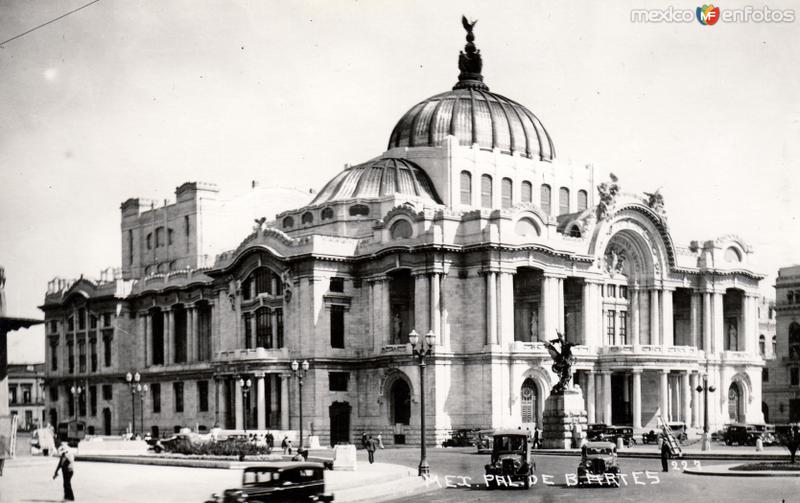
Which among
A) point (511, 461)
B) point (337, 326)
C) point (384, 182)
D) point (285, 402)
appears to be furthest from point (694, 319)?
point (511, 461)

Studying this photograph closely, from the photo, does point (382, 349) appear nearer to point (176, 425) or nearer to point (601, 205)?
point (601, 205)

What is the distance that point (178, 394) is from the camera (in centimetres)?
9169

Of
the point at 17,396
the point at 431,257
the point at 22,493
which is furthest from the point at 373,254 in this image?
the point at 17,396

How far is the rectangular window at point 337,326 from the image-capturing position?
76.1 meters

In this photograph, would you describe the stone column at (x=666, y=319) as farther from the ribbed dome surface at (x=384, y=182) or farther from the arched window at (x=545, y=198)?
the ribbed dome surface at (x=384, y=182)

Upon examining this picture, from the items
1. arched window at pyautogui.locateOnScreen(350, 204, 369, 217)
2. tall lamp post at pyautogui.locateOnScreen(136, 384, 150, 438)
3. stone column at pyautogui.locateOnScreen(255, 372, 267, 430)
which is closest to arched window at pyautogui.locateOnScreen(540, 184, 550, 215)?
arched window at pyautogui.locateOnScreen(350, 204, 369, 217)

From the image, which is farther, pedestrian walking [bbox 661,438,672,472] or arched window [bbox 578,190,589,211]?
arched window [bbox 578,190,589,211]

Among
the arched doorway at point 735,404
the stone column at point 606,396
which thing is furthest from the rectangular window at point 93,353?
the arched doorway at point 735,404

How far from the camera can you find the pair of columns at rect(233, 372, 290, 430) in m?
74.8

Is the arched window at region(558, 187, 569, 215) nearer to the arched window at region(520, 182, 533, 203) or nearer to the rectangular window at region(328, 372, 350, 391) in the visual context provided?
the arched window at region(520, 182, 533, 203)

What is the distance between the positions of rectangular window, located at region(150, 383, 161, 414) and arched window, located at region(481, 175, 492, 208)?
30.6 m

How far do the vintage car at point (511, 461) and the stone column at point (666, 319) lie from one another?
151 feet

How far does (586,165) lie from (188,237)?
3193 centimetres

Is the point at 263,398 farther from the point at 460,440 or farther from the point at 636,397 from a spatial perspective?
the point at 636,397
